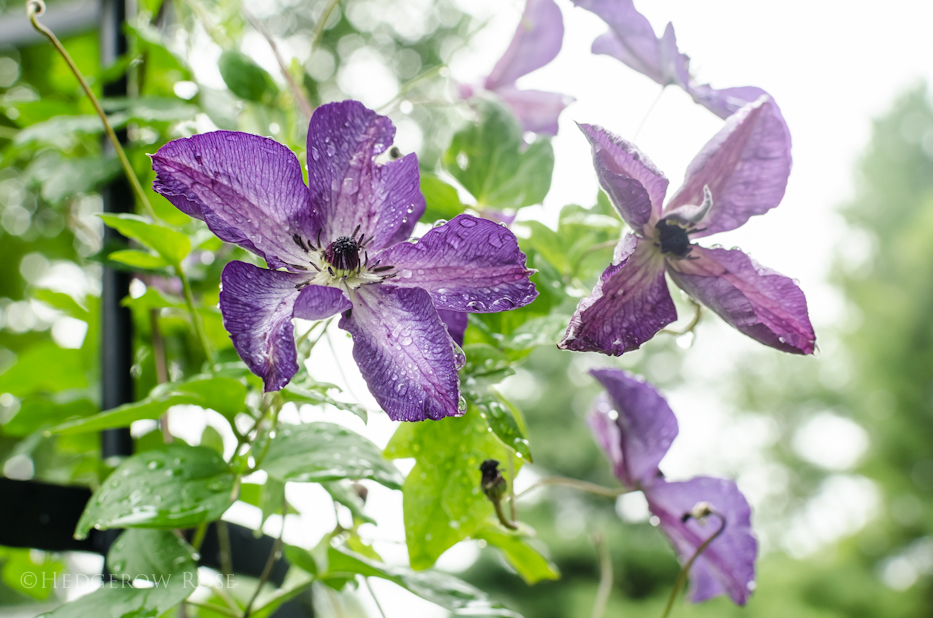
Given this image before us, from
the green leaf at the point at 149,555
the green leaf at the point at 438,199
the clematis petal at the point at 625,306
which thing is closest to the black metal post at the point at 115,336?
the green leaf at the point at 149,555

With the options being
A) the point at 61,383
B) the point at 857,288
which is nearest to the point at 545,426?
the point at 857,288

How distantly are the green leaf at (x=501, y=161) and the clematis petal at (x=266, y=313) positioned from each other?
21cm

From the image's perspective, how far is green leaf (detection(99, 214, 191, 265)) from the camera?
0.36 meters

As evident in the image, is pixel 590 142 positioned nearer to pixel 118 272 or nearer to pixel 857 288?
pixel 118 272

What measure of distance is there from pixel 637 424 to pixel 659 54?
9.6 inches

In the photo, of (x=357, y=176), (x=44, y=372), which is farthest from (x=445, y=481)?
(x=44, y=372)

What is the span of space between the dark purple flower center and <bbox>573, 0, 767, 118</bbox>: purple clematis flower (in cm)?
21

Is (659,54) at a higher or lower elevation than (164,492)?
higher

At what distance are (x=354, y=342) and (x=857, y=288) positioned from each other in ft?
27.0

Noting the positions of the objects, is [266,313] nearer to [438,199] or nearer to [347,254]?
[347,254]

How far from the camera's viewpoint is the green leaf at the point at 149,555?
14.7 inches

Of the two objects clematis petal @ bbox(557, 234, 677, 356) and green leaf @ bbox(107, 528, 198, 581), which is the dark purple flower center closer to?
clematis petal @ bbox(557, 234, 677, 356)

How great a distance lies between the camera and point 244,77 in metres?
0.48

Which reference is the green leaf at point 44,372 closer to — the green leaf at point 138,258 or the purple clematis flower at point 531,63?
the green leaf at point 138,258
